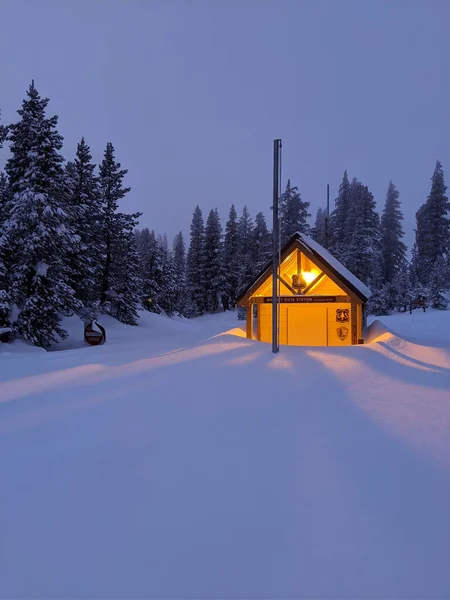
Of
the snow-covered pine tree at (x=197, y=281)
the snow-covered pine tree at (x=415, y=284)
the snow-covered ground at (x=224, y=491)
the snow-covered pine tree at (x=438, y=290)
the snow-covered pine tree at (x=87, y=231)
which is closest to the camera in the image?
the snow-covered ground at (x=224, y=491)

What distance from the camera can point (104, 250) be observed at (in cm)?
2681

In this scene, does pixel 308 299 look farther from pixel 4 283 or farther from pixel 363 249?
pixel 363 249

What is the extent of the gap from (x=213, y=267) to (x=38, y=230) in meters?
30.9

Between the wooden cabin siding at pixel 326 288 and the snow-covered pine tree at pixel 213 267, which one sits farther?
the snow-covered pine tree at pixel 213 267

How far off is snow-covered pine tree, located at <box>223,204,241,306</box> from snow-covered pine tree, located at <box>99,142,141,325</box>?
21009 millimetres

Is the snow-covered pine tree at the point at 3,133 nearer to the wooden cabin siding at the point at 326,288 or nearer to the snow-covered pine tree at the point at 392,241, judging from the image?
the wooden cabin siding at the point at 326,288

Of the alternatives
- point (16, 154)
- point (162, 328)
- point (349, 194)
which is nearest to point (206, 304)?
point (162, 328)

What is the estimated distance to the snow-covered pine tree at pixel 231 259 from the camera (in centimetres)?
4941

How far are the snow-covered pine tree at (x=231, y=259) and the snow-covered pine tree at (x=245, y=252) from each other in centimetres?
92

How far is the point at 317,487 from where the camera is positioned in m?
3.80

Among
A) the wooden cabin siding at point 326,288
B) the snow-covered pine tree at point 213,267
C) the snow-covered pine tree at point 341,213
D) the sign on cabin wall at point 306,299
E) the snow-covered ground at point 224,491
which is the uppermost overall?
the snow-covered pine tree at point 341,213

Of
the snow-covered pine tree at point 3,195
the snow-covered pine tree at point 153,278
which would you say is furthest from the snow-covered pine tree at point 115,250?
the snow-covered pine tree at point 153,278

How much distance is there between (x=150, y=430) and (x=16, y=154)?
20518 millimetres

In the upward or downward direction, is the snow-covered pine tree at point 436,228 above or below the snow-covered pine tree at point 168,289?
above
